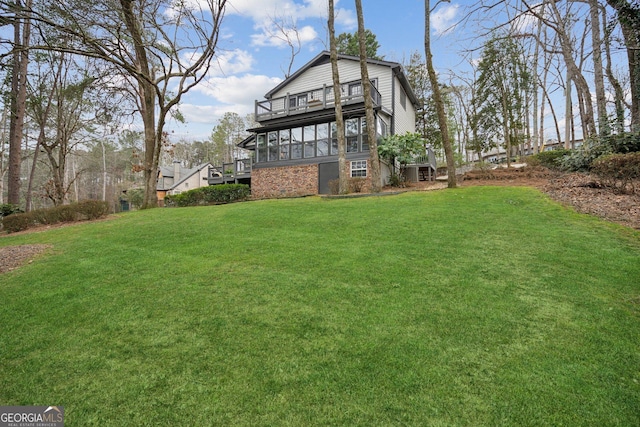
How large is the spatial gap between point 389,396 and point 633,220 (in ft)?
22.5

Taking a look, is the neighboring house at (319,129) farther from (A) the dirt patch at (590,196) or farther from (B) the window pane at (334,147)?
(A) the dirt patch at (590,196)

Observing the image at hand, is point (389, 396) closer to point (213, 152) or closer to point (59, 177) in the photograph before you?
point (59, 177)

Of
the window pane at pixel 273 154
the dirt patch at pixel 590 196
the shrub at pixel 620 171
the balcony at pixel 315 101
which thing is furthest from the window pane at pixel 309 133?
the shrub at pixel 620 171

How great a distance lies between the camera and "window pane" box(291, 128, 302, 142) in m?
18.0

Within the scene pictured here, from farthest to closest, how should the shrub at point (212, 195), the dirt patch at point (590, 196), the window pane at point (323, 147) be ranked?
the shrub at point (212, 195), the window pane at point (323, 147), the dirt patch at point (590, 196)

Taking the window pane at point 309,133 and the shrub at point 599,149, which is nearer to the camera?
the shrub at point 599,149

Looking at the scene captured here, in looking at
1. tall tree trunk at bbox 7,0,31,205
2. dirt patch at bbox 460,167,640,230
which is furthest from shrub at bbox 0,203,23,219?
dirt patch at bbox 460,167,640,230

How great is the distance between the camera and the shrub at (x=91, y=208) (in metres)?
11.6

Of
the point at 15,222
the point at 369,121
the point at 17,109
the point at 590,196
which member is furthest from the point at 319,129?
the point at 15,222

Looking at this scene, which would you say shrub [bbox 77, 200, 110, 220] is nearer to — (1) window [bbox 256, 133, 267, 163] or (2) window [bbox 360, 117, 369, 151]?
(1) window [bbox 256, 133, 267, 163]

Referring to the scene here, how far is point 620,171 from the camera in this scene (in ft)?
24.5

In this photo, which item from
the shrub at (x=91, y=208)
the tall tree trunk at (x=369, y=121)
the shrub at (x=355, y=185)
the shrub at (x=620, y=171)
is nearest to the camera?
the shrub at (x=620, y=171)

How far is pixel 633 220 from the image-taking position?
5809 millimetres

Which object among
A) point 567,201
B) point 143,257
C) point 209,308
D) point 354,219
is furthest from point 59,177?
point 567,201
